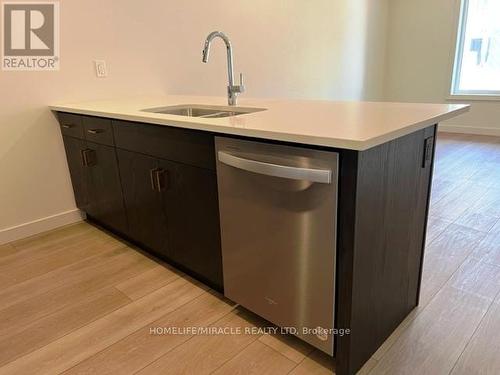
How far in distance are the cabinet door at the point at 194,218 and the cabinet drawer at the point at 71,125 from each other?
2.95 ft

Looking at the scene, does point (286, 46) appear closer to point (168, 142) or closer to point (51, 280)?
point (168, 142)

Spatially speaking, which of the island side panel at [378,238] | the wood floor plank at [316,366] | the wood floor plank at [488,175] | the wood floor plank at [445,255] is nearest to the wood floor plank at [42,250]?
the wood floor plank at [316,366]

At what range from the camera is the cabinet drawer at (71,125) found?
2270 mm

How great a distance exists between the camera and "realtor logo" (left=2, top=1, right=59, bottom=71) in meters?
2.20

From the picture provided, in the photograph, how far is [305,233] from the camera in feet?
3.81

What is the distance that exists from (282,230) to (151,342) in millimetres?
731

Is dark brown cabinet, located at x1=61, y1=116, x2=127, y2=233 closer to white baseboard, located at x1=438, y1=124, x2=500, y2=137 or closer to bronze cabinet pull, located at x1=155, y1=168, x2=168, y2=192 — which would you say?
bronze cabinet pull, located at x1=155, y1=168, x2=168, y2=192

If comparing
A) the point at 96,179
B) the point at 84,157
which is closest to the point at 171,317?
the point at 96,179

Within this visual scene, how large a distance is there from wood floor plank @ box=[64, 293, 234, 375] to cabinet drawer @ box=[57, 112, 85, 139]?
1.33 meters

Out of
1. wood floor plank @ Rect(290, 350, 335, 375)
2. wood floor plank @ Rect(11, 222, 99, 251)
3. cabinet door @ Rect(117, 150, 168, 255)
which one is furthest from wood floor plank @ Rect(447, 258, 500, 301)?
wood floor plank @ Rect(11, 222, 99, 251)

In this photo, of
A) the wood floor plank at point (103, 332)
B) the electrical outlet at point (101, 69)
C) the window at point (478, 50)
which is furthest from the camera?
the window at point (478, 50)

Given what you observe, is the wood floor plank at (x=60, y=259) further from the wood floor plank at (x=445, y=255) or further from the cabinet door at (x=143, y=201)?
the wood floor plank at (x=445, y=255)

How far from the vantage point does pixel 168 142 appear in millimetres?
1627

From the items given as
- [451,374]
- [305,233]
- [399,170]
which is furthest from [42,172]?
[451,374]
